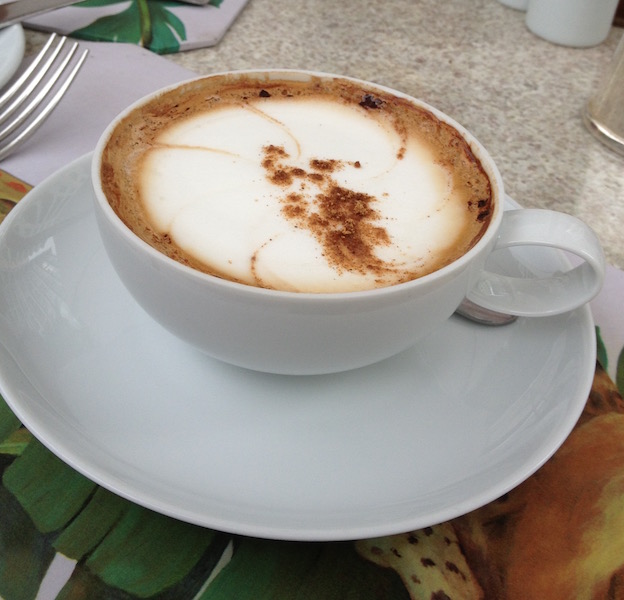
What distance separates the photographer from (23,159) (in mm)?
853

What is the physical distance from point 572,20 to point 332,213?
0.95 metres

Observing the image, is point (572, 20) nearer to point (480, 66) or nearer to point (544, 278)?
point (480, 66)

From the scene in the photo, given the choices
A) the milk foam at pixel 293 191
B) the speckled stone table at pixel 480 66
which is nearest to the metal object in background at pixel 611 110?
the speckled stone table at pixel 480 66

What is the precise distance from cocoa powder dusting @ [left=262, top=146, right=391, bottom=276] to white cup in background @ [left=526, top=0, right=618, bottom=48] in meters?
0.86

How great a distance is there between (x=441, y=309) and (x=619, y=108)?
0.72 metres

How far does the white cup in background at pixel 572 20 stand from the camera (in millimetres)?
1261

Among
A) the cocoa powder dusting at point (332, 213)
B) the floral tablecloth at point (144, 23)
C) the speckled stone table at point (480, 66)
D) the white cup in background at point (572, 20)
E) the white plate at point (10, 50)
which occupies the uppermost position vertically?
the cocoa powder dusting at point (332, 213)

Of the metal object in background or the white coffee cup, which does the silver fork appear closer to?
the white coffee cup

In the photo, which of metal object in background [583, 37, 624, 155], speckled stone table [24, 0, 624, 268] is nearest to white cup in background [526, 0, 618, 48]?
speckled stone table [24, 0, 624, 268]

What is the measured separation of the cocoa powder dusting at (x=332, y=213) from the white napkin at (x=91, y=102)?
0.36m

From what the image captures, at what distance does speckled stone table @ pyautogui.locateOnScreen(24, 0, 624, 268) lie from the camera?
3.29 feet

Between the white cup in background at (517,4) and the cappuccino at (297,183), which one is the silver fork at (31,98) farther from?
the white cup in background at (517,4)

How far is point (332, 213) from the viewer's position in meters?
0.59

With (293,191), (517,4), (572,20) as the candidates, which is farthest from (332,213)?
(517,4)
